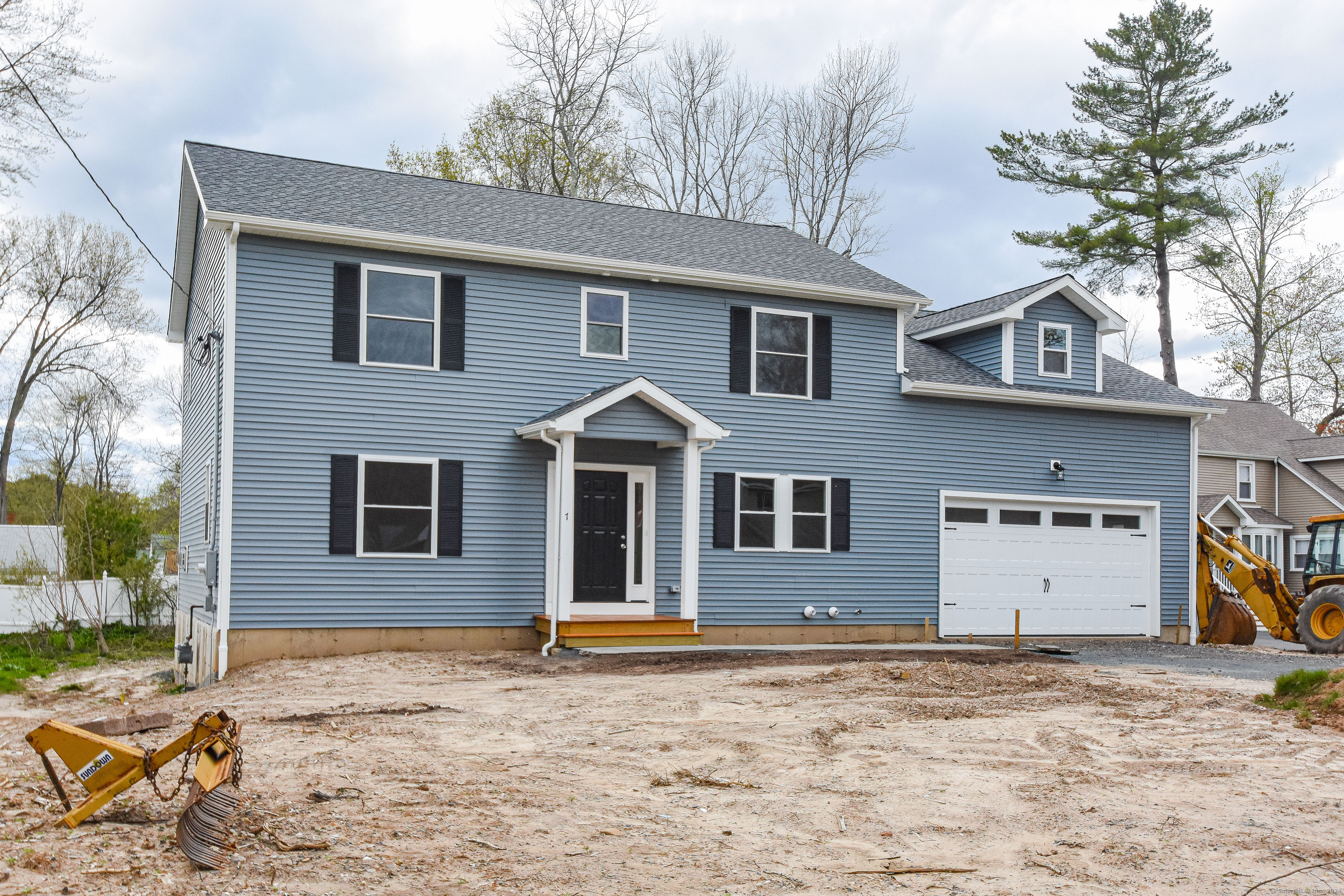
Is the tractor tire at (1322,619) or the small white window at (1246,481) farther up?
the small white window at (1246,481)

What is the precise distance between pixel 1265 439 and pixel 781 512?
23107mm

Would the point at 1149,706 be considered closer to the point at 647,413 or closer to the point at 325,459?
the point at 647,413

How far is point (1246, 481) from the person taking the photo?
1217 inches


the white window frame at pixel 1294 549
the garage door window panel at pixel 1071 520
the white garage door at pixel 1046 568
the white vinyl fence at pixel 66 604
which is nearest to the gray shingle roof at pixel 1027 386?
the white garage door at pixel 1046 568

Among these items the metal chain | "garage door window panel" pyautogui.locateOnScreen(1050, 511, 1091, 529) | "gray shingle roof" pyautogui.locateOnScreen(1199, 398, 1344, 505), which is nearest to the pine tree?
"gray shingle roof" pyautogui.locateOnScreen(1199, 398, 1344, 505)

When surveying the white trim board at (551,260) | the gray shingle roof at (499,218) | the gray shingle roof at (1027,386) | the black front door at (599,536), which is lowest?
the black front door at (599,536)

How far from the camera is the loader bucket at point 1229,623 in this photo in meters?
17.0

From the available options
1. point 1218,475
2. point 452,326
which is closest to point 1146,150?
point 1218,475

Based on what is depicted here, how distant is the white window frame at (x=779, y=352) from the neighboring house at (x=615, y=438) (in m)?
0.04

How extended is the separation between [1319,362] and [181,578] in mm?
35669

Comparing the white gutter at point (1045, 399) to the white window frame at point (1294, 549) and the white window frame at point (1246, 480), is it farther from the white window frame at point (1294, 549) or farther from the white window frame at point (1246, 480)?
the white window frame at point (1294, 549)

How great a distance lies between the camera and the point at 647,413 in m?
13.6

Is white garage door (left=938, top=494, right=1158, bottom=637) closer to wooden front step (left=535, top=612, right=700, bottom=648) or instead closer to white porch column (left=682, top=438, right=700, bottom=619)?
white porch column (left=682, top=438, right=700, bottom=619)

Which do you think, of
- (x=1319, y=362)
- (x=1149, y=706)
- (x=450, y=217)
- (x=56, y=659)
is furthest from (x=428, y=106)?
(x=1319, y=362)
